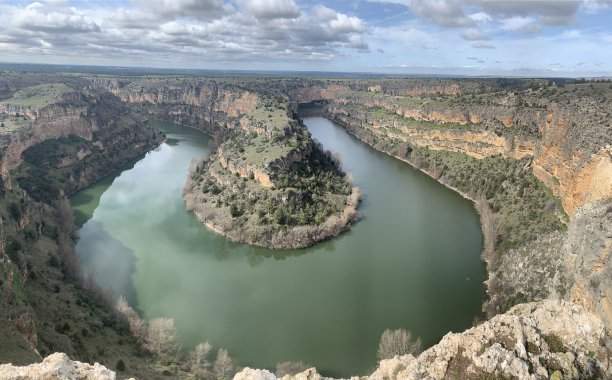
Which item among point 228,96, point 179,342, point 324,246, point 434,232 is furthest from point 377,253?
point 228,96

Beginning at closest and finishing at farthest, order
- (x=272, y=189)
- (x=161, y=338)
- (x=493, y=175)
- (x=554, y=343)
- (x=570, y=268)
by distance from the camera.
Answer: (x=554, y=343), (x=570, y=268), (x=161, y=338), (x=272, y=189), (x=493, y=175)

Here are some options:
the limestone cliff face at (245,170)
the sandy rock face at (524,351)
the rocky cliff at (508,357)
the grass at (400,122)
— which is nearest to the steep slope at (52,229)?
the rocky cliff at (508,357)

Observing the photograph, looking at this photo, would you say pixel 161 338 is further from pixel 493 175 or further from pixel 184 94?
pixel 184 94

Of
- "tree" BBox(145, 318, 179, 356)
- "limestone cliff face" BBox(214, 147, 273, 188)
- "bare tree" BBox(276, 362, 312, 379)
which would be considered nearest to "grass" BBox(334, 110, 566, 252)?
"bare tree" BBox(276, 362, 312, 379)

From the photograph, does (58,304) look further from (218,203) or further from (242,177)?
(242,177)

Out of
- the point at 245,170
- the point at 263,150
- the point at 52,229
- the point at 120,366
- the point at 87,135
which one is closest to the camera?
the point at 120,366

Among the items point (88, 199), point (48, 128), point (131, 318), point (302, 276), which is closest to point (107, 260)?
point (131, 318)
